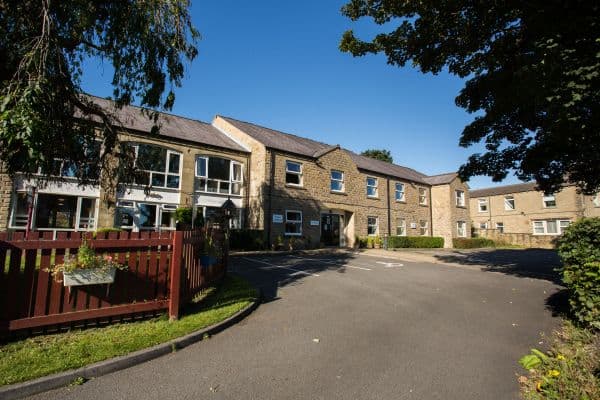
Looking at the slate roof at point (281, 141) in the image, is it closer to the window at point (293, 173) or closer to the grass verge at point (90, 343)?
the window at point (293, 173)

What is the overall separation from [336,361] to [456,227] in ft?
96.7

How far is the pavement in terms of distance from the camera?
3.19 meters

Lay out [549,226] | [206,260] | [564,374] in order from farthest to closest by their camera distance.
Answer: [549,226] → [206,260] → [564,374]

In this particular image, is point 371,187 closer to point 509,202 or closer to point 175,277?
point 175,277

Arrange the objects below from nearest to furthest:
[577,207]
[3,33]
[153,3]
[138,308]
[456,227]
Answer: [138,308] → [3,33] → [153,3] → [456,227] → [577,207]

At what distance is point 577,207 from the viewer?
32.2 metres

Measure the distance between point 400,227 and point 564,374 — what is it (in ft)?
79.9

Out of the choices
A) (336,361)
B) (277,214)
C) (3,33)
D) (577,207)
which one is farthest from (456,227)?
(3,33)

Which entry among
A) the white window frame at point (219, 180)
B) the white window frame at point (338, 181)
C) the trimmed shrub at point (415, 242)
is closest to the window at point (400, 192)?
the trimmed shrub at point (415, 242)

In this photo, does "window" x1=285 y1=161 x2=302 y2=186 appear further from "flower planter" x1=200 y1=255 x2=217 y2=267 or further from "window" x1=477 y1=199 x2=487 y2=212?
"window" x1=477 y1=199 x2=487 y2=212

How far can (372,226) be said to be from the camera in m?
24.4

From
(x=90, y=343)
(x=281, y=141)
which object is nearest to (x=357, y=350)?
(x=90, y=343)

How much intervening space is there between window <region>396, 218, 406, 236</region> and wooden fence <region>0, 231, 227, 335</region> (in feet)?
76.1

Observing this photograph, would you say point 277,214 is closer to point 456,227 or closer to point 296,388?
point 296,388
